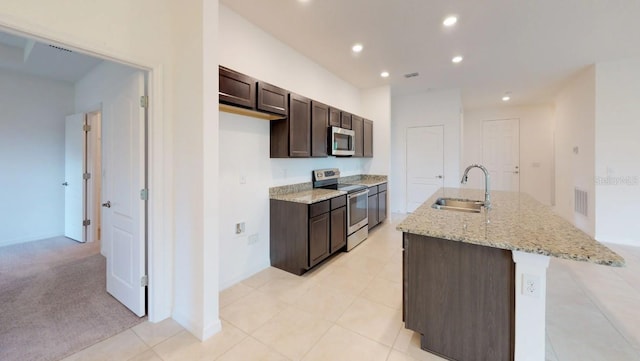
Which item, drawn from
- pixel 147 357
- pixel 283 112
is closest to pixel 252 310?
pixel 147 357

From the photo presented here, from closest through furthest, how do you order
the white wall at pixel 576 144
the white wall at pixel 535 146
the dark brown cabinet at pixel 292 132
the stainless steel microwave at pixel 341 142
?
the dark brown cabinet at pixel 292 132
the stainless steel microwave at pixel 341 142
the white wall at pixel 576 144
the white wall at pixel 535 146

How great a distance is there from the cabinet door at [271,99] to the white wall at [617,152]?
4934 millimetres

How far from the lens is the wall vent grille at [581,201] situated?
455 centimetres

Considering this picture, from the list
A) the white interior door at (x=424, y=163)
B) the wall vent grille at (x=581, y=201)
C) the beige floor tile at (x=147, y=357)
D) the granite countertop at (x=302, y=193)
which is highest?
the white interior door at (x=424, y=163)

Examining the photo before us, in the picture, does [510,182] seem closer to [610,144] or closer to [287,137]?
[610,144]

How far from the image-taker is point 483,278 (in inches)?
62.5

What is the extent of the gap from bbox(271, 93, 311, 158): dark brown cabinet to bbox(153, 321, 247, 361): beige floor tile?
74.6 inches

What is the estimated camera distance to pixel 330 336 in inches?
79.2

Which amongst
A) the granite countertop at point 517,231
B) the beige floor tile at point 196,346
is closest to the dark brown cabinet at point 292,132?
the granite countertop at point 517,231

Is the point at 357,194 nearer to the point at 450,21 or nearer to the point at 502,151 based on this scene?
the point at 450,21

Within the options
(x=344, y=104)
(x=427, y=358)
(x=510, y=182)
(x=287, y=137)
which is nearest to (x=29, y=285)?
(x=287, y=137)

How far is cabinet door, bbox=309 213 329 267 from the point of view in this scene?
3.00m

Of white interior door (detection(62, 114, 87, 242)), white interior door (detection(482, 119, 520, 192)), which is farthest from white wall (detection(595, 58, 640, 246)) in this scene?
white interior door (detection(62, 114, 87, 242))

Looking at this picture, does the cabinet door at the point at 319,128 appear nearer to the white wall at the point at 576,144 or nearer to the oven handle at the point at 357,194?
the oven handle at the point at 357,194
